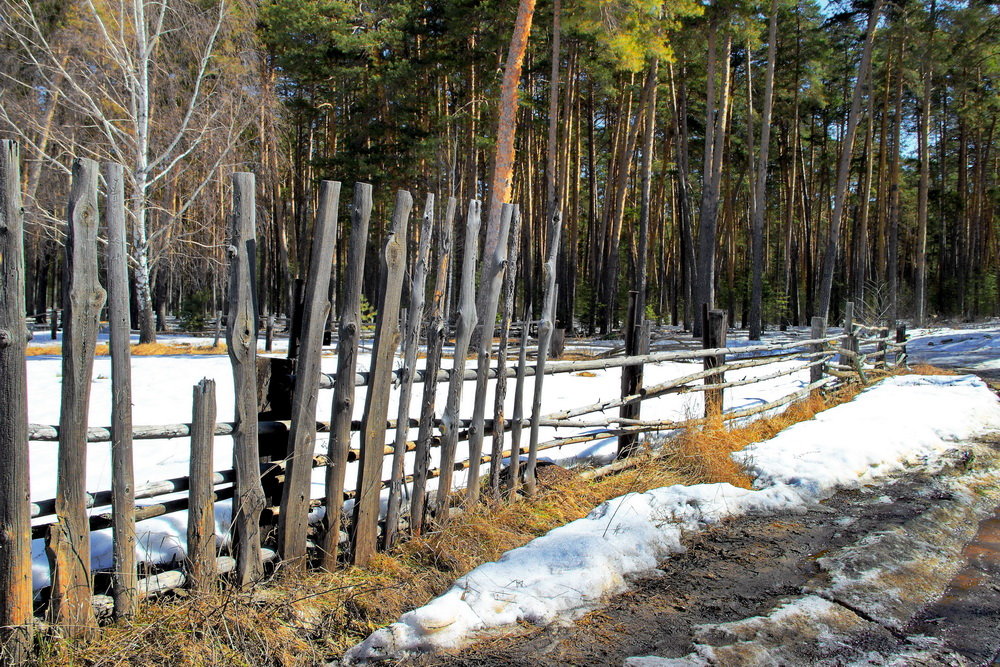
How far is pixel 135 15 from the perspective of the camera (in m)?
12.6

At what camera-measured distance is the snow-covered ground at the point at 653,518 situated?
8.48 ft

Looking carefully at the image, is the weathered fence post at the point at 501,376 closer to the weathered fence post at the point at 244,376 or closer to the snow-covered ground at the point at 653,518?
the snow-covered ground at the point at 653,518

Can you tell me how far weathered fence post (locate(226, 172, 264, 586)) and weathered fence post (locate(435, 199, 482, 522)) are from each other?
3.22ft

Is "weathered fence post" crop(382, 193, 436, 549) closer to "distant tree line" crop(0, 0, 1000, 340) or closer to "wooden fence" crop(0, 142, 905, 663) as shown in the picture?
"wooden fence" crop(0, 142, 905, 663)

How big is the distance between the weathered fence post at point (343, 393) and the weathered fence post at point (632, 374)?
2738 millimetres

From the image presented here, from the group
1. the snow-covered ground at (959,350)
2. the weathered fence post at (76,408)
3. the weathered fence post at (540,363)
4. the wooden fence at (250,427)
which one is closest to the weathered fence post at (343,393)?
the wooden fence at (250,427)

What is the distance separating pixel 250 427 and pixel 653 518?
232 cm

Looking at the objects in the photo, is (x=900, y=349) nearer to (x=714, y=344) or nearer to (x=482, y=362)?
(x=714, y=344)

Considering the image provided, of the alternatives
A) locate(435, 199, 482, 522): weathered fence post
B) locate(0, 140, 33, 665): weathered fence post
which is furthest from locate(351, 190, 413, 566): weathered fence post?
locate(0, 140, 33, 665): weathered fence post

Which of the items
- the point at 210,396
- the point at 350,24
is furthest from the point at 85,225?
the point at 350,24

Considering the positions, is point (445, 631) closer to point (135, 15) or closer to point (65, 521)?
point (65, 521)

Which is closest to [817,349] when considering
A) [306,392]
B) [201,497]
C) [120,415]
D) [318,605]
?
[306,392]

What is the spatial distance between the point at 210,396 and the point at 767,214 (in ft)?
129

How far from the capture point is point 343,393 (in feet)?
9.57
